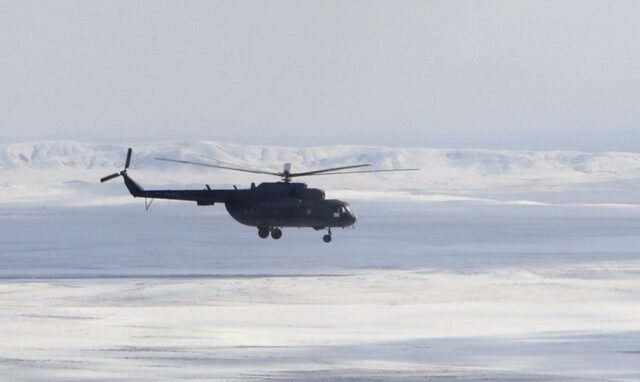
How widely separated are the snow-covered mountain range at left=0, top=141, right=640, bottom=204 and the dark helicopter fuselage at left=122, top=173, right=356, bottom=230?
2406 inches

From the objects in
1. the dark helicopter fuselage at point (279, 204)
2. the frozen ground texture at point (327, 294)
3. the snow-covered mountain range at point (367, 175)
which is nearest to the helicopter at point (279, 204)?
the dark helicopter fuselage at point (279, 204)

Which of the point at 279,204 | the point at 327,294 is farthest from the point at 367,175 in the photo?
the point at 327,294

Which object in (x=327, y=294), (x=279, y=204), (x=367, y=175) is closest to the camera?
(x=327, y=294)

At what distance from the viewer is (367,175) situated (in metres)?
148

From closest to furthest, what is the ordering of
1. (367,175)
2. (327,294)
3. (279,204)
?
1. (327,294)
2. (279,204)
3. (367,175)

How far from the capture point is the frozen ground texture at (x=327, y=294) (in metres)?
32.1

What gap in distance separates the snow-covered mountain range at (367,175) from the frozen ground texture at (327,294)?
1142 inches

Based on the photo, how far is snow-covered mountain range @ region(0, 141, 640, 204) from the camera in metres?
128

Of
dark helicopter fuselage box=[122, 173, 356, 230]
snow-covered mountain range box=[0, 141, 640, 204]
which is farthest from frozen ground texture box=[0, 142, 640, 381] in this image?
snow-covered mountain range box=[0, 141, 640, 204]

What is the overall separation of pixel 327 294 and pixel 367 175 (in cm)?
10249

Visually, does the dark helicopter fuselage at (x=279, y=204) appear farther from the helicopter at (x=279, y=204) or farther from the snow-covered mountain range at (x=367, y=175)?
the snow-covered mountain range at (x=367, y=175)

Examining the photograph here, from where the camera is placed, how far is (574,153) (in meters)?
197

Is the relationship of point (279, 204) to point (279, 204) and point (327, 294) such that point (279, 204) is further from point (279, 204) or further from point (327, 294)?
point (327, 294)

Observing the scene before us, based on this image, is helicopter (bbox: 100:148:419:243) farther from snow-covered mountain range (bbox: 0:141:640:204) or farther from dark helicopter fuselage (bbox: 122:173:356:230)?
snow-covered mountain range (bbox: 0:141:640:204)
